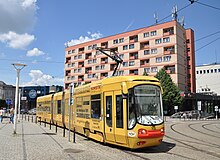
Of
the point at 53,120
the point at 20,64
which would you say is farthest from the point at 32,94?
the point at 20,64

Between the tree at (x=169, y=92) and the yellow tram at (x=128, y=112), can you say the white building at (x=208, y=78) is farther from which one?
the yellow tram at (x=128, y=112)

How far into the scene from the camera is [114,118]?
35.0ft

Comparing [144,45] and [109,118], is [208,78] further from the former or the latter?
[109,118]

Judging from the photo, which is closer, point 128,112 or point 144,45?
point 128,112

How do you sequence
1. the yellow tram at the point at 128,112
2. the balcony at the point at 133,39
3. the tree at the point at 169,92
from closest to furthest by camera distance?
the yellow tram at the point at 128,112
the tree at the point at 169,92
the balcony at the point at 133,39

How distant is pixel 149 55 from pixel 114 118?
52.0 metres

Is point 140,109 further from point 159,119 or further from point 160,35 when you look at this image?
point 160,35

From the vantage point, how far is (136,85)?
10.2 m

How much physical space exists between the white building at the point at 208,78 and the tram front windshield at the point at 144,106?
81.5 meters

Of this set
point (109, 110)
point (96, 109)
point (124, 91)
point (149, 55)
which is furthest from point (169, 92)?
point (124, 91)

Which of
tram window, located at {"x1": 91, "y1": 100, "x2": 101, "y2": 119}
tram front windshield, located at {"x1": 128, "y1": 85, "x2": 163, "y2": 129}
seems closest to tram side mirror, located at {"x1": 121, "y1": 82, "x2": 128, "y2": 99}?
tram front windshield, located at {"x1": 128, "y1": 85, "x2": 163, "y2": 129}

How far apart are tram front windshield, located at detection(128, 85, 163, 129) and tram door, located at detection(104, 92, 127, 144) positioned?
46 cm

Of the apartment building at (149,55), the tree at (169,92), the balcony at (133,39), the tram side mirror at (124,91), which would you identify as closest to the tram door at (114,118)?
the tram side mirror at (124,91)

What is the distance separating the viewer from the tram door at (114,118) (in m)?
10.2
